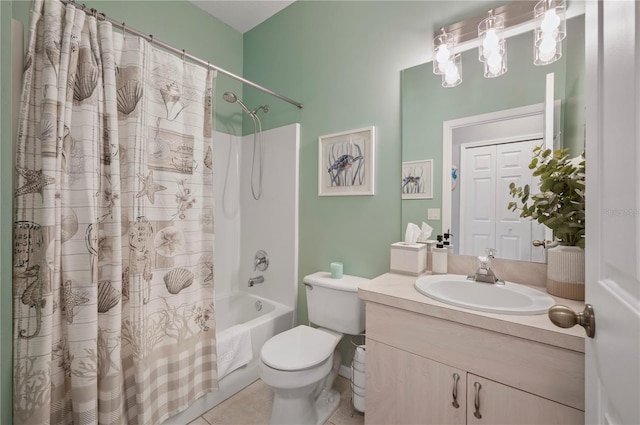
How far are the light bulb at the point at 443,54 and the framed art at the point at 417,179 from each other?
53 centimetres

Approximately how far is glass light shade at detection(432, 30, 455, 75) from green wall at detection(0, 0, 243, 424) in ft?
5.51

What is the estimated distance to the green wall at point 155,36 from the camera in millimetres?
767

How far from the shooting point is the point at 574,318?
1.89ft

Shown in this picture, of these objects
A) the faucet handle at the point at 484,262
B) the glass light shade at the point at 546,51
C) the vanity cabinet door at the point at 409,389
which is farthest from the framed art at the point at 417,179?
the vanity cabinet door at the point at 409,389

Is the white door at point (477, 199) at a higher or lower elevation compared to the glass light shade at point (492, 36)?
lower

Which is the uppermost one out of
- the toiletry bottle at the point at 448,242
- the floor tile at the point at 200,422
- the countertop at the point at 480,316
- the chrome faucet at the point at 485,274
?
the toiletry bottle at the point at 448,242

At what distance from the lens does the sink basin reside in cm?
99

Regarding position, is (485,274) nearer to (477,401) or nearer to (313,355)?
(477,401)

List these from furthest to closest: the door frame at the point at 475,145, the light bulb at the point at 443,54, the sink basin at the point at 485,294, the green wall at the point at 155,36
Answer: the light bulb at the point at 443,54 < the door frame at the point at 475,145 < the sink basin at the point at 485,294 < the green wall at the point at 155,36

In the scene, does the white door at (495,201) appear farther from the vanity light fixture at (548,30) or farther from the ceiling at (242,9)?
the ceiling at (242,9)

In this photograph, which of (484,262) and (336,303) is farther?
(336,303)

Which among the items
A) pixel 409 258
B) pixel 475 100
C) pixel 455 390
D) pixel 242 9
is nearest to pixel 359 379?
pixel 455 390

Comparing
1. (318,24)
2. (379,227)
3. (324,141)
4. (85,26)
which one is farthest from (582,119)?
(85,26)

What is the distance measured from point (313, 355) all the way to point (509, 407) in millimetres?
845
